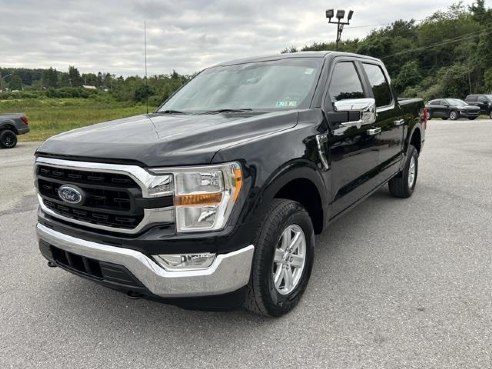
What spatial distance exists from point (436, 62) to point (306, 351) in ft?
234

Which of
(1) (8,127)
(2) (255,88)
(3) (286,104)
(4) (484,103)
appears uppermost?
(2) (255,88)

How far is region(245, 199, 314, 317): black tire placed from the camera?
2.60 m

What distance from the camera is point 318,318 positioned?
291cm

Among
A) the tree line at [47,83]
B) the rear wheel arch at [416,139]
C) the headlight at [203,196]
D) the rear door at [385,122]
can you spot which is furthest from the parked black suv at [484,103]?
the tree line at [47,83]

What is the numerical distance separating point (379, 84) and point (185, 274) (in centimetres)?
364

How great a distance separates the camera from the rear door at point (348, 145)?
3.49 m

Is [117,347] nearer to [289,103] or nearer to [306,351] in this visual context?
[306,351]

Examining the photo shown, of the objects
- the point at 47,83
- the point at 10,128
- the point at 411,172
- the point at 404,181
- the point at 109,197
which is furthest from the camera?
the point at 47,83

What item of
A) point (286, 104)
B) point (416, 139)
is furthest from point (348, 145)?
point (416, 139)

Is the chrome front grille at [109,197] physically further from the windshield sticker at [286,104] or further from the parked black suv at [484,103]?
the parked black suv at [484,103]

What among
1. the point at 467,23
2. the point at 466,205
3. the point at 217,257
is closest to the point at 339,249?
the point at 217,257

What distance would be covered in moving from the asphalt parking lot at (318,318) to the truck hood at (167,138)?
46.0 inches

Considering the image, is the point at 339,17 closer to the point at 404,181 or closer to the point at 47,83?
the point at 404,181

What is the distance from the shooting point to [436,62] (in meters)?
64.9
